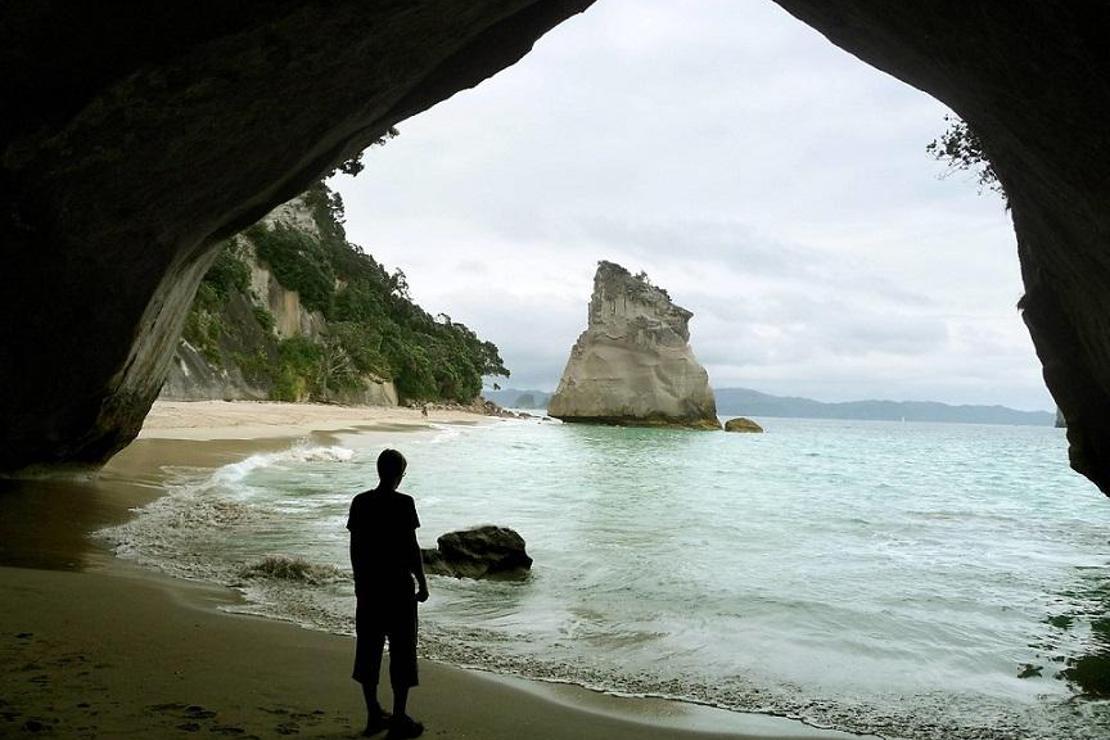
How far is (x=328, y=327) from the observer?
55.8m

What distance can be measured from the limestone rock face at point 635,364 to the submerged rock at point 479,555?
67.7 metres

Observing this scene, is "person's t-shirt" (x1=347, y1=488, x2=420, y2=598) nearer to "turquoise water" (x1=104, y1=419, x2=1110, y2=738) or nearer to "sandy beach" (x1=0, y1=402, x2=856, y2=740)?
"sandy beach" (x1=0, y1=402, x2=856, y2=740)

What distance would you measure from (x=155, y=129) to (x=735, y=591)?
7920mm

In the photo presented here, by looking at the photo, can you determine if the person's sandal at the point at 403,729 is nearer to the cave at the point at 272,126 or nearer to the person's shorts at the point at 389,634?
the person's shorts at the point at 389,634

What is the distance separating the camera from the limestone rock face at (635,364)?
252ft

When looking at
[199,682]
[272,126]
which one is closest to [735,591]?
[199,682]

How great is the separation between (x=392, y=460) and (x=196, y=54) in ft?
10.5

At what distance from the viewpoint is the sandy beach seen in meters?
3.90

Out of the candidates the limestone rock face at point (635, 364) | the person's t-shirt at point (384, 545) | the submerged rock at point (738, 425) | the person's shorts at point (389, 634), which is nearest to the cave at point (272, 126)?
the person's t-shirt at point (384, 545)

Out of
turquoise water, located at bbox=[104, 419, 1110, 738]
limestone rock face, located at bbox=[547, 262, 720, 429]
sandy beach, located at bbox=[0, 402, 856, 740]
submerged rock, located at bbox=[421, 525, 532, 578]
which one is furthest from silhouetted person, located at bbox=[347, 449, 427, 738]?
limestone rock face, located at bbox=[547, 262, 720, 429]

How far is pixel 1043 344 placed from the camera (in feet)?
27.6

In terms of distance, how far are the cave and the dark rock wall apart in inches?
0.8

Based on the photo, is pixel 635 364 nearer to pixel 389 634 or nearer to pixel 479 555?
pixel 479 555

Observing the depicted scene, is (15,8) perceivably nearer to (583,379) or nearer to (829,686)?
(829,686)
